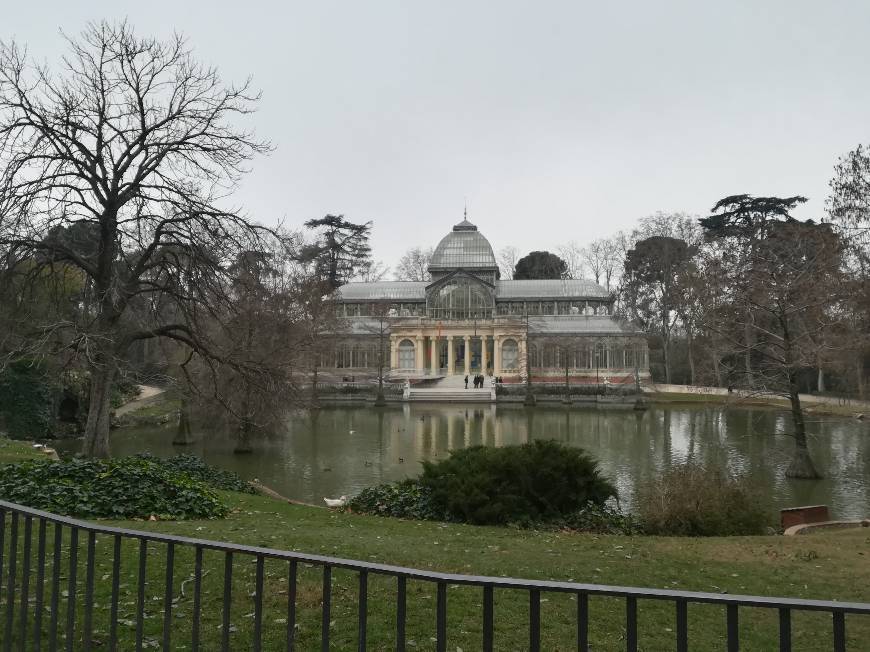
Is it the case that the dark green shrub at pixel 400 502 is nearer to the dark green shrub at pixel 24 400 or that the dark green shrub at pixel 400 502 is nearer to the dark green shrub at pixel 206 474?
the dark green shrub at pixel 206 474

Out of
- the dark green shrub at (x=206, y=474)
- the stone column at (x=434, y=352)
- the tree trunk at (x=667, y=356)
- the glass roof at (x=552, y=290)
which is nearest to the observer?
the dark green shrub at (x=206, y=474)

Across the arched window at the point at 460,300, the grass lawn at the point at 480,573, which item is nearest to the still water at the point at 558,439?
the grass lawn at the point at 480,573

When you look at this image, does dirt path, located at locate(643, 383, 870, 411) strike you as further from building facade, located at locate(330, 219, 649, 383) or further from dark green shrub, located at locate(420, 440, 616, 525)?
dark green shrub, located at locate(420, 440, 616, 525)

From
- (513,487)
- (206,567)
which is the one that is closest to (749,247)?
(513,487)

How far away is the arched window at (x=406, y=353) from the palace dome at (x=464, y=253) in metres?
9.40

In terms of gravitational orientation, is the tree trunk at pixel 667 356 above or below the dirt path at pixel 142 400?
above

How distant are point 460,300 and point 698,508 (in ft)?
156

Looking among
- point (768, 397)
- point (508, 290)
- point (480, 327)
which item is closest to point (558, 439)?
point (768, 397)

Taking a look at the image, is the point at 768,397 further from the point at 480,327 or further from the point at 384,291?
the point at 384,291

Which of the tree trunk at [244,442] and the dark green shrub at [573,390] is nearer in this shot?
the tree trunk at [244,442]

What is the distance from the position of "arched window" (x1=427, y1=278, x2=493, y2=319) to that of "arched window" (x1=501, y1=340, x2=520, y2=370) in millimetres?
3541

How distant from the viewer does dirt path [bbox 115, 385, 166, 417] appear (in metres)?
30.5

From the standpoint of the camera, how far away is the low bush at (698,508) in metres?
10.2

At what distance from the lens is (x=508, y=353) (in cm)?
5541
